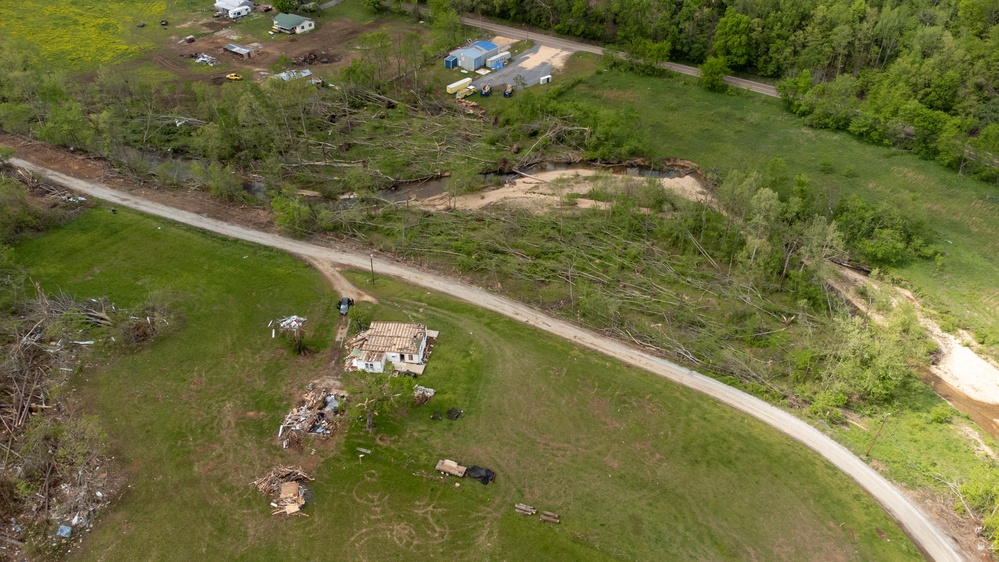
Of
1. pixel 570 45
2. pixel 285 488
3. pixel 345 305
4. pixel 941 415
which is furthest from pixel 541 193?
pixel 285 488

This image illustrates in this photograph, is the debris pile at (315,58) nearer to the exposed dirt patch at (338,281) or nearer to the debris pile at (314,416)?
the exposed dirt patch at (338,281)

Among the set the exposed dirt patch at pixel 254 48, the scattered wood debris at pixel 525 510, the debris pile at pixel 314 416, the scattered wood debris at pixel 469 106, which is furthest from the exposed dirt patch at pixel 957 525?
the exposed dirt patch at pixel 254 48

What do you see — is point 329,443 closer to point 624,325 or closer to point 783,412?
point 624,325

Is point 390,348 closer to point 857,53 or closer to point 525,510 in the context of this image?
point 525,510

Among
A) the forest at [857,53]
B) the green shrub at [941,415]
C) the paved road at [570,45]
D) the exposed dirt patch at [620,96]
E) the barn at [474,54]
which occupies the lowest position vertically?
the green shrub at [941,415]

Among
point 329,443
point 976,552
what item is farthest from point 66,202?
point 976,552
